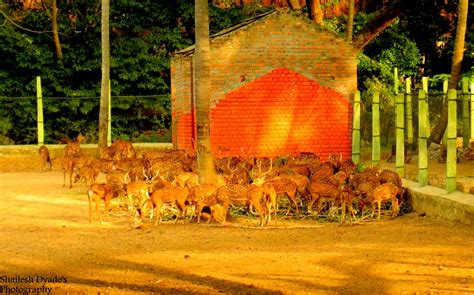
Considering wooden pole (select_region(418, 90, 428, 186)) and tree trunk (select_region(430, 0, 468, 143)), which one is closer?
wooden pole (select_region(418, 90, 428, 186))

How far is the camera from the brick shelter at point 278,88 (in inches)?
976

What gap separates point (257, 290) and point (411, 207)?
7.43 meters

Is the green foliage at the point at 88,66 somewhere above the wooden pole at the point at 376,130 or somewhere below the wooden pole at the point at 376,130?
above

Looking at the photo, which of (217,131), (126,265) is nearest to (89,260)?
(126,265)

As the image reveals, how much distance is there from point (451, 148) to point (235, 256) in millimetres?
4927

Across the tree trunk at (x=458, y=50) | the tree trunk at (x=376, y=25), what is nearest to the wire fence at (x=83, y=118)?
the tree trunk at (x=376, y=25)

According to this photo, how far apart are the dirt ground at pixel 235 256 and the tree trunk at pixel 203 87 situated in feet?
3.32

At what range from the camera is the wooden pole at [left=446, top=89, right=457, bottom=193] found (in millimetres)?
14961

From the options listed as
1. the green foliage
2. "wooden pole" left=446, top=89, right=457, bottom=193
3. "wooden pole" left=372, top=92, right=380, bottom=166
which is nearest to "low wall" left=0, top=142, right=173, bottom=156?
the green foliage

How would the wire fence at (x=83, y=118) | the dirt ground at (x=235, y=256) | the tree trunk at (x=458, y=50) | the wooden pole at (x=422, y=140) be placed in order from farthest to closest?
1. the wire fence at (x=83, y=118)
2. the tree trunk at (x=458, y=50)
3. the wooden pole at (x=422, y=140)
4. the dirt ground at (x=235, y=256)

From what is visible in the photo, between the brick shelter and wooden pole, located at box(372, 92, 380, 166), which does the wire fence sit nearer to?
the brick shelter

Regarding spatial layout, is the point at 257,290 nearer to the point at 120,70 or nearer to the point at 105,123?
the point at 105,123

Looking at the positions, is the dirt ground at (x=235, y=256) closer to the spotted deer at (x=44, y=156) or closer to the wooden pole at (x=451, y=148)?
the wooden pole at (x=451, y=148)

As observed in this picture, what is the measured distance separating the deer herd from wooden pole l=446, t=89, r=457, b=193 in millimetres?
910
